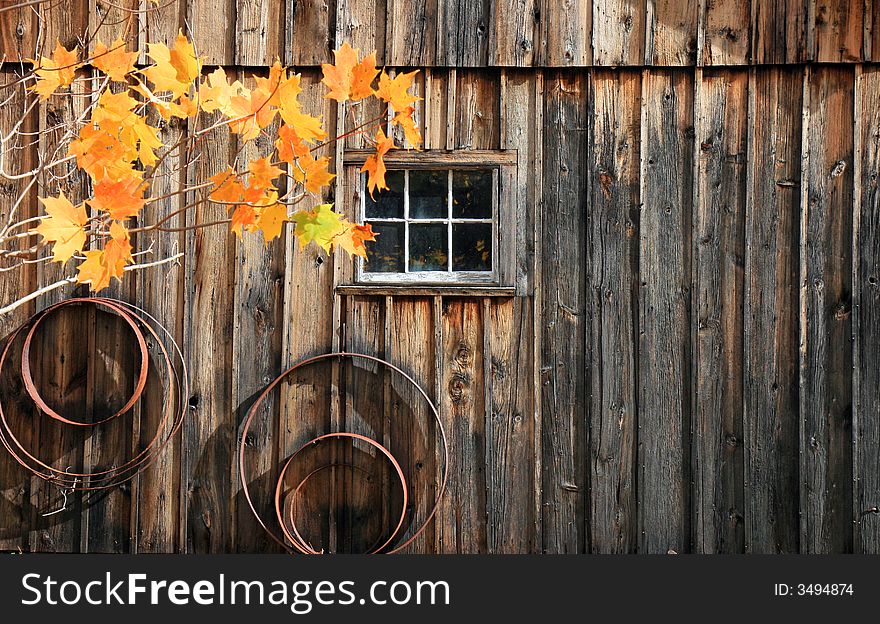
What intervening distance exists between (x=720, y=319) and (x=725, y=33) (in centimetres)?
135

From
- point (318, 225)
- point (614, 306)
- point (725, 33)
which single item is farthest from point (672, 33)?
point (318, 225)

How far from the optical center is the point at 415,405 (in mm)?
3629

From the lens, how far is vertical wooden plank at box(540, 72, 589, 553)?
361 centimetres

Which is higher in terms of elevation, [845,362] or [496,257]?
[496,257]

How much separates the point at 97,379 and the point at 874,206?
12.4 ft

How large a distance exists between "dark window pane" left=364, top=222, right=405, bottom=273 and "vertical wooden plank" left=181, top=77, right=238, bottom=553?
0.67 m

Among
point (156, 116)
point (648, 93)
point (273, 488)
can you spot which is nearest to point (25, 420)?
point (273, 488)

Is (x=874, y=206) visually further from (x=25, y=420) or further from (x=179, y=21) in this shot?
(x=25, y=420)

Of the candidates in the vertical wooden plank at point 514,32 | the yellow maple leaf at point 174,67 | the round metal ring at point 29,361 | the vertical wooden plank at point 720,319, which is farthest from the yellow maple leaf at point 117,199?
the vertical wooden plank at point 720,319

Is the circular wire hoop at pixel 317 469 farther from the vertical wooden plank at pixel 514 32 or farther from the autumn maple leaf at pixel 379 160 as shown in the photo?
the autumn maple leaf at pixel 379 160

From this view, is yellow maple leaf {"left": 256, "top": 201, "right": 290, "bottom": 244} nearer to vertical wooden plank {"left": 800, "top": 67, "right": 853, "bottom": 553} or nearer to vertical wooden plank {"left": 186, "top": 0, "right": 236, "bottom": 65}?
vertical wooden plank {"left": 186, "top": 0, "right": 236, "bottom": 65}

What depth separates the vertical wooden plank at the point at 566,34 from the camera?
11.9ft

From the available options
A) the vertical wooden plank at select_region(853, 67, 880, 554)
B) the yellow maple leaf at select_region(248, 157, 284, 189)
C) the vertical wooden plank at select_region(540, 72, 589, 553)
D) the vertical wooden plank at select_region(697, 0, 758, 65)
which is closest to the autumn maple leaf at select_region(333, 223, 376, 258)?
the yellow maple leaf at select_region(248, 157, 284, 189)

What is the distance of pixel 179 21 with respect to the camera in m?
3.68
